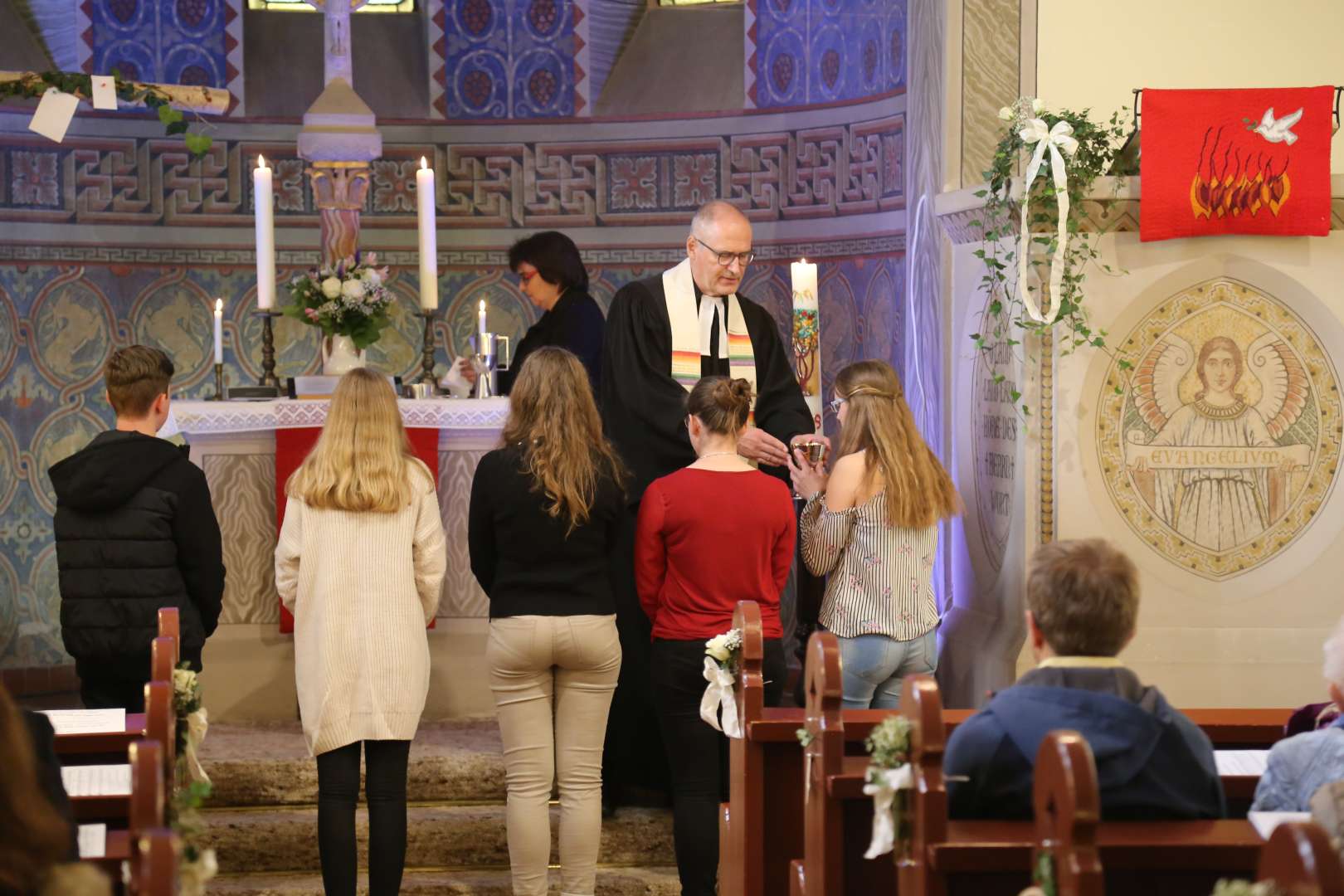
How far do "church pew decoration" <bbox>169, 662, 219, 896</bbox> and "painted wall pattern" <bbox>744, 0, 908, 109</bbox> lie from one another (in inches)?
196

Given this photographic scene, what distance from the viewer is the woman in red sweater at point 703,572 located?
439 cm

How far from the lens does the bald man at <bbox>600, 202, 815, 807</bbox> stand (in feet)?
18.0

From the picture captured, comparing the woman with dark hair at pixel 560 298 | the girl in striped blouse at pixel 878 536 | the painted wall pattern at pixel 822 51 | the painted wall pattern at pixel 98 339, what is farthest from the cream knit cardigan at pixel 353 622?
the painted wall pattern at pixel 822 51

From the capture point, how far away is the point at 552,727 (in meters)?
4.63

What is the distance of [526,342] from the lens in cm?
633

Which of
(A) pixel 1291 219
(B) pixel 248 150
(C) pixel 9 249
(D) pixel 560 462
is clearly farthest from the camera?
(B) pixel 248 150

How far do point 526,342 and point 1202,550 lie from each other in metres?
Result: 2.65

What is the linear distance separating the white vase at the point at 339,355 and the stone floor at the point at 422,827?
1441mm

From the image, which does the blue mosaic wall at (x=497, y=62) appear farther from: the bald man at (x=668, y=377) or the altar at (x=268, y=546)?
the bald man at (x=668, y=377)

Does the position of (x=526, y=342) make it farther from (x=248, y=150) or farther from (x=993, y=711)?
(x=993, y=711)

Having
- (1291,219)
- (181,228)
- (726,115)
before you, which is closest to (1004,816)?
(1291,219)

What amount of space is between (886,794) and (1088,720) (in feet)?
1.14

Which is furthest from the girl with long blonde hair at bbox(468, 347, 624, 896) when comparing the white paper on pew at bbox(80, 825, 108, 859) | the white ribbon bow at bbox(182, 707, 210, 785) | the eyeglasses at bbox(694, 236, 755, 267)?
the white paper on pew at bbox(80, 825, 108, 859)

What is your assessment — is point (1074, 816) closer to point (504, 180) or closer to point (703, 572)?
point (703, 572)
